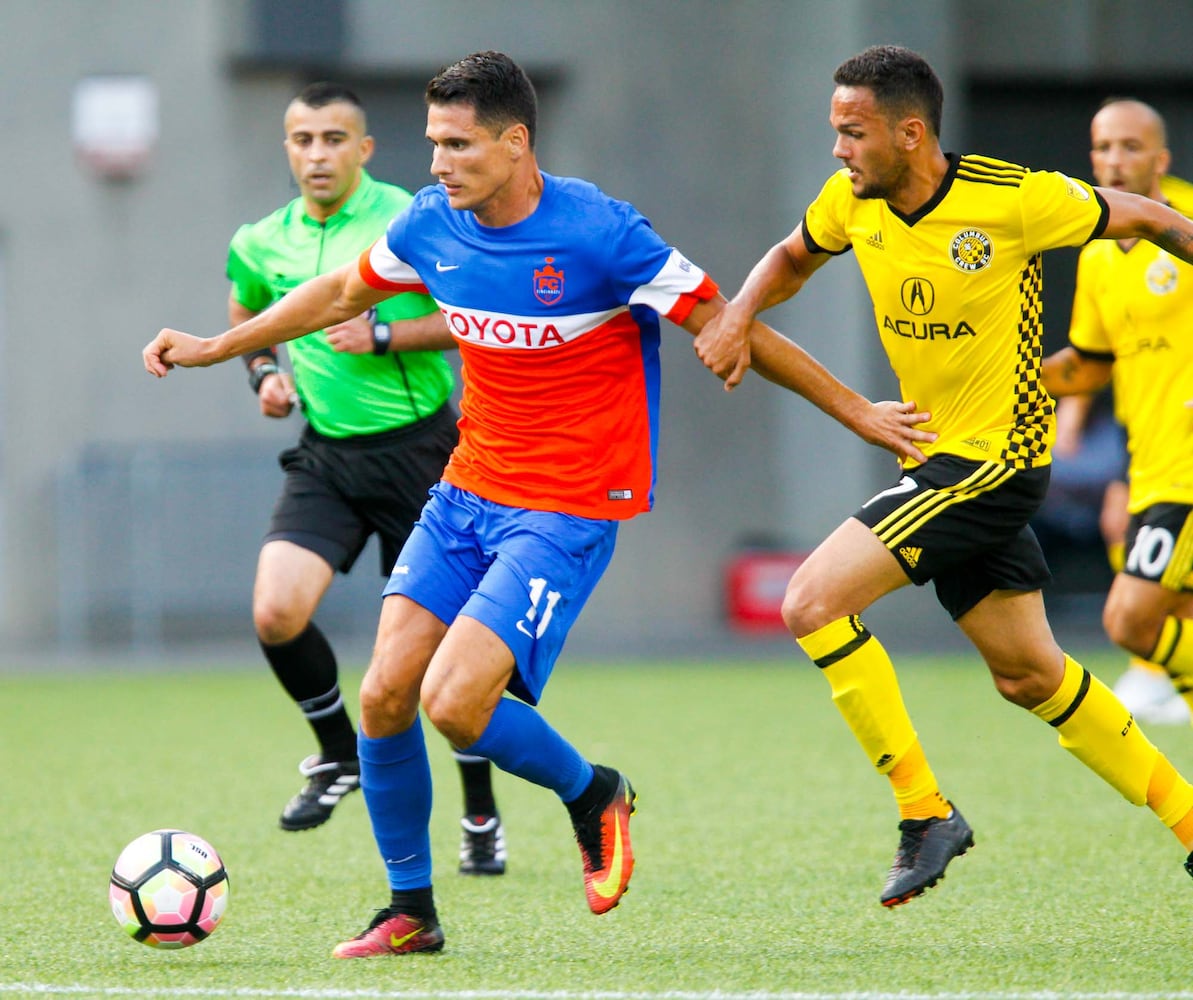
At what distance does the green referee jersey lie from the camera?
6.20 meters

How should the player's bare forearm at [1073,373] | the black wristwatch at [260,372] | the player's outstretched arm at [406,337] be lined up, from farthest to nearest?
the player's bare forearm at [1073,373], the black wristwatch at [260,372], the player's outstretched arm at [406,337]

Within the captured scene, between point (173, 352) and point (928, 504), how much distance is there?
210cm

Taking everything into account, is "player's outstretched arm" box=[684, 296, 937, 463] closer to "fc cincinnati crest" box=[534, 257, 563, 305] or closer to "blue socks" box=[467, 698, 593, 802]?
"fc cincinnati crest" box=[534, 257, 563, 305]

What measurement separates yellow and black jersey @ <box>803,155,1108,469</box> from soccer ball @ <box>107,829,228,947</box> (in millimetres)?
2248

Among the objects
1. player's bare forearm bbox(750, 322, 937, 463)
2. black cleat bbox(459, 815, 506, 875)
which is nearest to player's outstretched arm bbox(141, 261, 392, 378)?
player's bare forearm bbox(750, 322, 937, 463)

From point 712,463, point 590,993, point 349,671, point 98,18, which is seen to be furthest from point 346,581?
point 590,993

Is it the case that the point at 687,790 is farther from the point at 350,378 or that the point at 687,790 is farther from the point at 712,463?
the point at 712,463

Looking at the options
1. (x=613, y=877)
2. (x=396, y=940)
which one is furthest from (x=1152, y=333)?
(x=396, y=940)

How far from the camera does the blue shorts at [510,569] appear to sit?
15.0 feet

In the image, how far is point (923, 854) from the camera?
471cm

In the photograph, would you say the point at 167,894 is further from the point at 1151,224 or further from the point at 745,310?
the point at 1151,224

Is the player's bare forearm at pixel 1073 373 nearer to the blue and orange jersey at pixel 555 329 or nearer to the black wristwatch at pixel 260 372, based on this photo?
the blue and orange jersey at pixel 555 329

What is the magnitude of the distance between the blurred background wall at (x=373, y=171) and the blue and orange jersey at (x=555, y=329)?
9470mm

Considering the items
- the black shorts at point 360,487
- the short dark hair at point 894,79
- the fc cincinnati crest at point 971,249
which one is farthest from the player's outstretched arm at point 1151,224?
the black shorts at point 360,487
